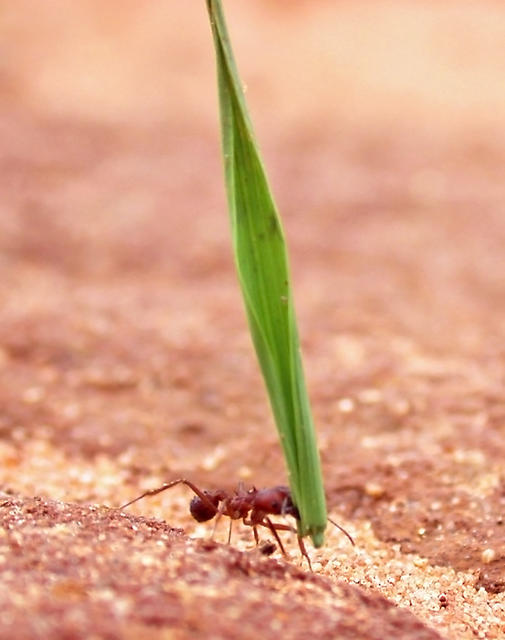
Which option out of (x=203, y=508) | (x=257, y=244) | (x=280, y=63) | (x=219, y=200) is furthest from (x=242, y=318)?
(x=280, y=63)

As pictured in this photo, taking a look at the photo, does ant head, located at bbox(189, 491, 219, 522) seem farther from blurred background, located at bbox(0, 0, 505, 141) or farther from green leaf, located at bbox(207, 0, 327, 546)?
blurred background, located at bbox(0, 0, 505, 141)

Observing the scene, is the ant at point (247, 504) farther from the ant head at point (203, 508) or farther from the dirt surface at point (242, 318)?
the dirt surface at point (242, 318)

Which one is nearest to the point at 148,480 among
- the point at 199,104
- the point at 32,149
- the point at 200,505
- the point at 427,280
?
the point at 200,505

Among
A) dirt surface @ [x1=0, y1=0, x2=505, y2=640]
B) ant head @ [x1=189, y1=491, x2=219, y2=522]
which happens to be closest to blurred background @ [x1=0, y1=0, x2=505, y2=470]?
dirt surface @ [x1=0, y1=0, x2=505, y2=640]

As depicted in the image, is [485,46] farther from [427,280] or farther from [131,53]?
[427,280]

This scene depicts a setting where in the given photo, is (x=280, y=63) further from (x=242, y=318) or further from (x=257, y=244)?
(x=257, y=244)
